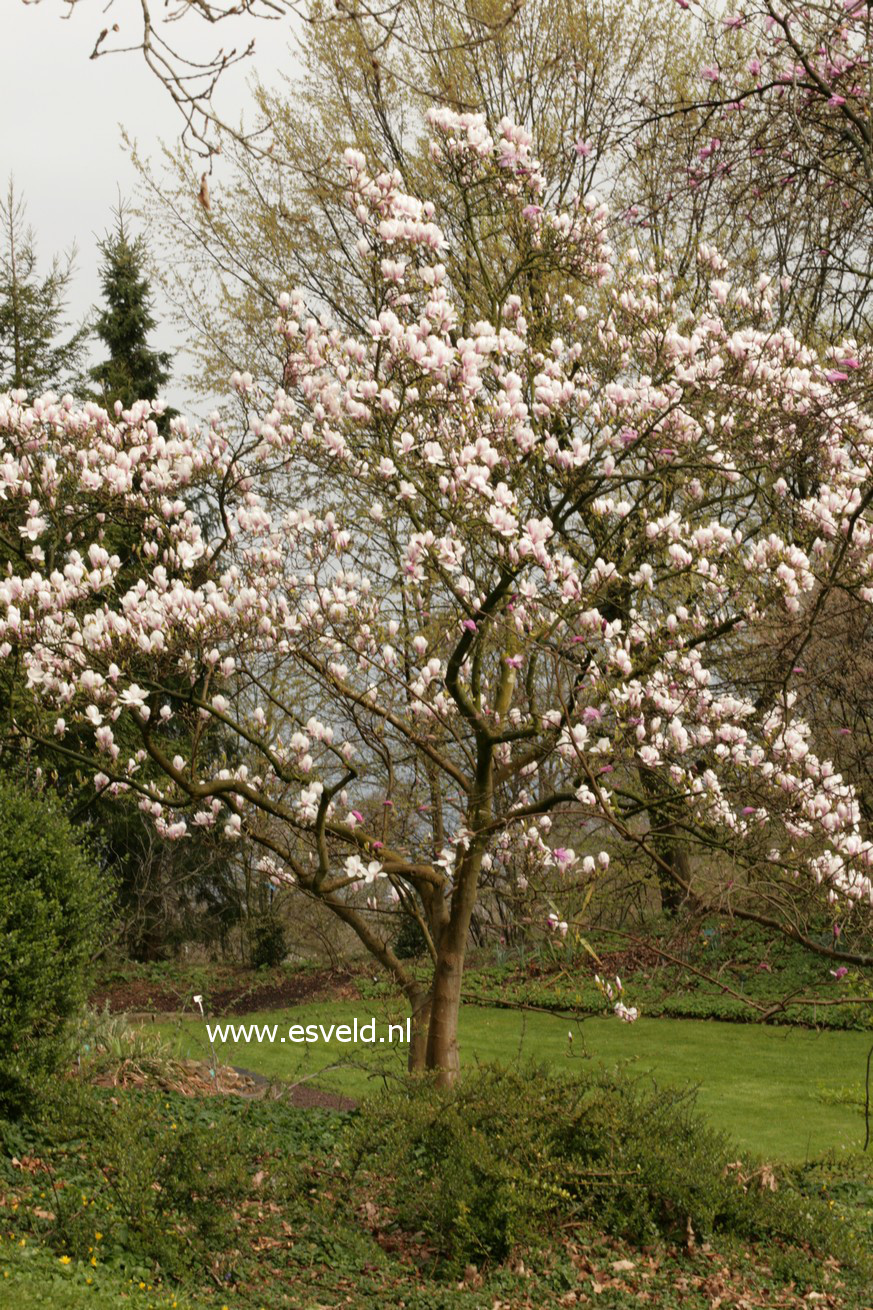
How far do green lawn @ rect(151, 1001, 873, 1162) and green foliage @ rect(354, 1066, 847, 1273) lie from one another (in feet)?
3.55

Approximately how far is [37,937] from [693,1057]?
682 cm

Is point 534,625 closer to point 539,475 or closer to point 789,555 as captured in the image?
point 789,555

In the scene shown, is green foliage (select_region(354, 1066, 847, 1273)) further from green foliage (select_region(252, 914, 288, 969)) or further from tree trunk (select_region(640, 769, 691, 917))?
green foliage (select_region(252, 914, 288, 969))

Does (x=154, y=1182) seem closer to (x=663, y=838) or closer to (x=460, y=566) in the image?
(x=663, y=838)

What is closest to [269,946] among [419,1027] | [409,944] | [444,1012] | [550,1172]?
[409,944]

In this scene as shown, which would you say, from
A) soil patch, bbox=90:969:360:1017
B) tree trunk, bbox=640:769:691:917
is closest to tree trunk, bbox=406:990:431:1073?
tree trunk, bbox=640:769:691:917

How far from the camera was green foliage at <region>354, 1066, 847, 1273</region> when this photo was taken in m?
5.27

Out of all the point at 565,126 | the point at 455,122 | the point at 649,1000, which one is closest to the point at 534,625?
the point at 455,122

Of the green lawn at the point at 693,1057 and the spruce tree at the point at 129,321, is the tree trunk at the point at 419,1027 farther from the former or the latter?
the spruce tree at the point at 129,321

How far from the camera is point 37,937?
21.2 ft

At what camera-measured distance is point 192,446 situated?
683cm

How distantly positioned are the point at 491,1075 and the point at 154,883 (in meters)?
11.9

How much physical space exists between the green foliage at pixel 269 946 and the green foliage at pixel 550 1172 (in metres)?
10.7

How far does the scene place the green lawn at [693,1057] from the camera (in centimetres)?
852
